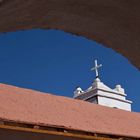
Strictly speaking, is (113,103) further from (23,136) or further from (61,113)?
(23,136)

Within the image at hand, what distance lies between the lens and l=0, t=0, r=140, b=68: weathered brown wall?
6.25 feet

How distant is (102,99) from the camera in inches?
730

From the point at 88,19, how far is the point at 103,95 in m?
16.6

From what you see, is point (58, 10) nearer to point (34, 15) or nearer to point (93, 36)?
point (34, 15)

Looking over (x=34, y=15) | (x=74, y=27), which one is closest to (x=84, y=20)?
(x=74, y=27)

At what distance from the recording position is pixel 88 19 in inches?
85.3

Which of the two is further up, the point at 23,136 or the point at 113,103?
the point at 113,103

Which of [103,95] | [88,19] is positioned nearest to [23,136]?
[88,19]

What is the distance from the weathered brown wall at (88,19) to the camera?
191 centimetres

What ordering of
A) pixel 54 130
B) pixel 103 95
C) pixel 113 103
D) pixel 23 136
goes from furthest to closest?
pixel 113 103
pixel 103 95
pixel 54 130
pixel 23 136

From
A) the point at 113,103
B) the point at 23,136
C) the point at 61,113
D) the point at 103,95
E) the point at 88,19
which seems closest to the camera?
the point at 88,19

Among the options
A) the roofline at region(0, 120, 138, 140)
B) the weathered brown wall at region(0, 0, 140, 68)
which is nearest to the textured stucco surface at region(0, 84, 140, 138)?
the roofline at region(0, 120, 138, 140)

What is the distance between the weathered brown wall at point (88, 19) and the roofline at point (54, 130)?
5.05m

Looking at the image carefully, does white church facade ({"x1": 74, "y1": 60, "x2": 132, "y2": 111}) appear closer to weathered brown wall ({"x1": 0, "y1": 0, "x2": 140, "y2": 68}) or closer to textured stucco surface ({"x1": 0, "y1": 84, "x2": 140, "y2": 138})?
textured stucco surface ({"x1": 0, "y1": 84, "x2": 140, "y2": 138})
